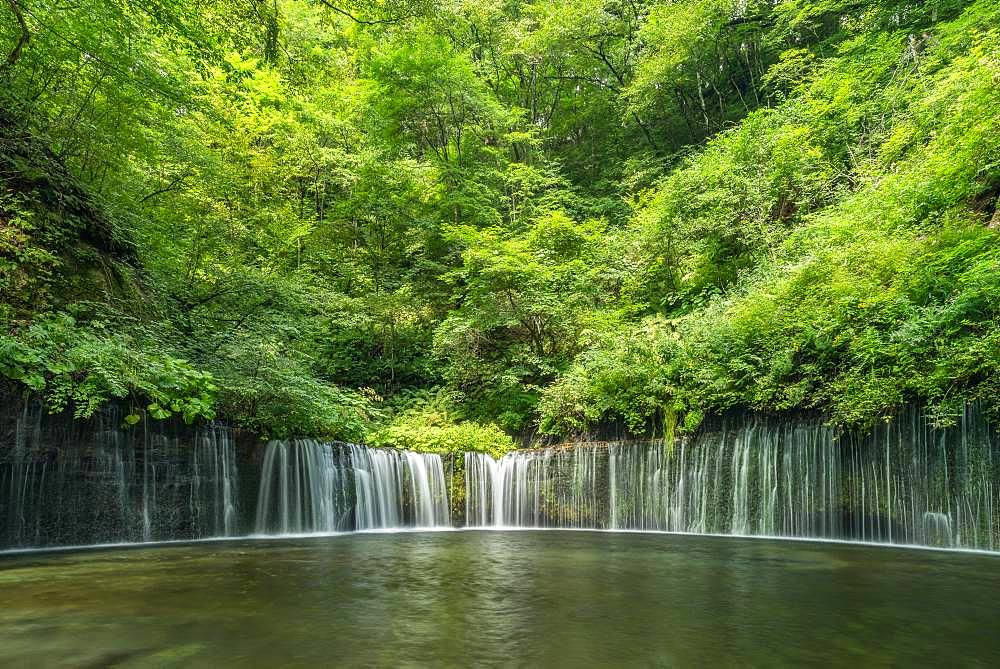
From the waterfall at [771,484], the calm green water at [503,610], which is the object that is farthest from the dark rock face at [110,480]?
the waterfall at [771,484]

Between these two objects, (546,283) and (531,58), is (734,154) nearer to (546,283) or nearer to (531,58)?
(546,283)

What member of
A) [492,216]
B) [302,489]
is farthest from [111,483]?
[492,216]

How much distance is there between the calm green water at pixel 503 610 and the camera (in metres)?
2.79

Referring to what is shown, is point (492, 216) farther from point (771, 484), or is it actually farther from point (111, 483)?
point (111, 483)

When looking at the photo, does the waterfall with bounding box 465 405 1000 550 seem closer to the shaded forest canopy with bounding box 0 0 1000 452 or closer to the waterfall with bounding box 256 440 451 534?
the shaded forest canopy with bounding box 0 0 1000 452

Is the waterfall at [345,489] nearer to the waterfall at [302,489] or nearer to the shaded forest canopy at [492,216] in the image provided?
the waterfall at [302,489]

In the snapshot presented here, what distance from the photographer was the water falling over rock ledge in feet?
24.0

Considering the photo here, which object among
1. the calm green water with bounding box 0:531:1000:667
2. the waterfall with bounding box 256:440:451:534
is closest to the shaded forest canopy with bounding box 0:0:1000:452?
the waterfall with bounding box 256:440:451:534

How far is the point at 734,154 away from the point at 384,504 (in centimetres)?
1239

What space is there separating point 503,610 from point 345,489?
8012 mm

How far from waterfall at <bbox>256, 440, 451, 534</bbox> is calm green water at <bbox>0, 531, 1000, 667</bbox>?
3575 millimetres

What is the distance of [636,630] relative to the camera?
10.6 ft

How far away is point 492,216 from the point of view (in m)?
19.1

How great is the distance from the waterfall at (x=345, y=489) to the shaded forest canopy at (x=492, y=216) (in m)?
0.64
